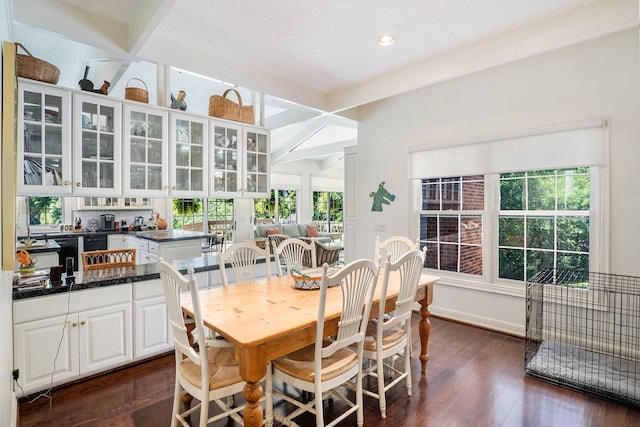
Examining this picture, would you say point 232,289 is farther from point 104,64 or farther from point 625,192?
point 625,192

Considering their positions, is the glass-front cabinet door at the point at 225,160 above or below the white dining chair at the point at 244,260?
above

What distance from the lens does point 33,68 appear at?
244cm

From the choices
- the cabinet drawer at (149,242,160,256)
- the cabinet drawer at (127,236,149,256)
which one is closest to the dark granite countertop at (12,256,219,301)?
the cabinet drawer at (149,242,160,256)

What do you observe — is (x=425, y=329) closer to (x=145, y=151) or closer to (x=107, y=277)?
(x=107, y=277)

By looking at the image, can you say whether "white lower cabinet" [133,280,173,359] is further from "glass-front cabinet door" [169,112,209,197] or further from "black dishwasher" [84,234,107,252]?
"black dishwasher" [84,234,107,252]

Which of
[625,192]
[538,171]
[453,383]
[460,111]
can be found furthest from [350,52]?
[453,383]

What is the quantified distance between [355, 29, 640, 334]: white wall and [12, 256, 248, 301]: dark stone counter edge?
2541 mm

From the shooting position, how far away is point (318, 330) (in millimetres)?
1792

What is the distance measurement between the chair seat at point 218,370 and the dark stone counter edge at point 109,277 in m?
1.08

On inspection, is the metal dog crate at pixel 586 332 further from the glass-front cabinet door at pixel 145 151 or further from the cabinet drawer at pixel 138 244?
the cabinet drawer at pixel 138 244

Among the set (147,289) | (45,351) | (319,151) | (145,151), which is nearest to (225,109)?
(145,151)

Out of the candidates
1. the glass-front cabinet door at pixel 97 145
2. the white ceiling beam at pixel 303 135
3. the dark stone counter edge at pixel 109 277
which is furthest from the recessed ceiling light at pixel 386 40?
the white ceiling beam at pixel 303 135

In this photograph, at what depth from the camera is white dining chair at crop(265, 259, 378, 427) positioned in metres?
1.81

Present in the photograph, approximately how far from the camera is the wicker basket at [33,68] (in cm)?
238
